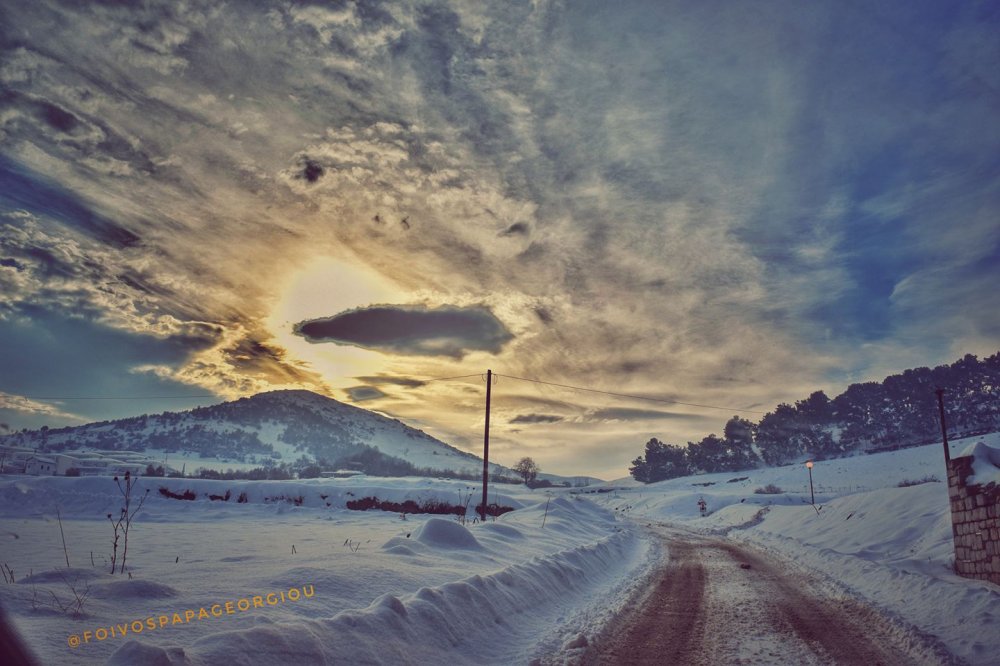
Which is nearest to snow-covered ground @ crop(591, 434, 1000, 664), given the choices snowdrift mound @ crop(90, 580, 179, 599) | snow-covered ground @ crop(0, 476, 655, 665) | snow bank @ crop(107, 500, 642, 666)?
snow-covered ground @ crop(0, 476, 655, 665)

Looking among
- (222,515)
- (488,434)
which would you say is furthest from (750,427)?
(222,515)

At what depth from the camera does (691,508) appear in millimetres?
66125

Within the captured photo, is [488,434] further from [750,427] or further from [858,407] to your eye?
[750,427]

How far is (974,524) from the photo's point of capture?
12.9 meters

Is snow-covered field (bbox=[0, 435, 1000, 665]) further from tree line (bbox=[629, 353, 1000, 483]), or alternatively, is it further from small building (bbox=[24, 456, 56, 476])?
tree line (bbox=[629, 353, 1000, 483])

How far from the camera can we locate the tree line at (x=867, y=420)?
318 feet

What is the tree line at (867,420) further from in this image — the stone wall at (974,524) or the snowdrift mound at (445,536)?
the snowdrift mound at (445,536)

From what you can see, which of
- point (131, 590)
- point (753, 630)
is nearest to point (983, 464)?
point (753, 630)

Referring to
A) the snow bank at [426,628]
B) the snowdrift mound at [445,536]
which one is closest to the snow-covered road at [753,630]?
the snow bank at [426,628]

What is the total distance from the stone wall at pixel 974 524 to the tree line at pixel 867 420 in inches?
4027

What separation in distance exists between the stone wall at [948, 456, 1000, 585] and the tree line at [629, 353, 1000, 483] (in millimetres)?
102288

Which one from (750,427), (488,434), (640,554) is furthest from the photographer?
(750,427)

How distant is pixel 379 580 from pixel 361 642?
130 inches

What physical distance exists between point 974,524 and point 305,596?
15.5 m
